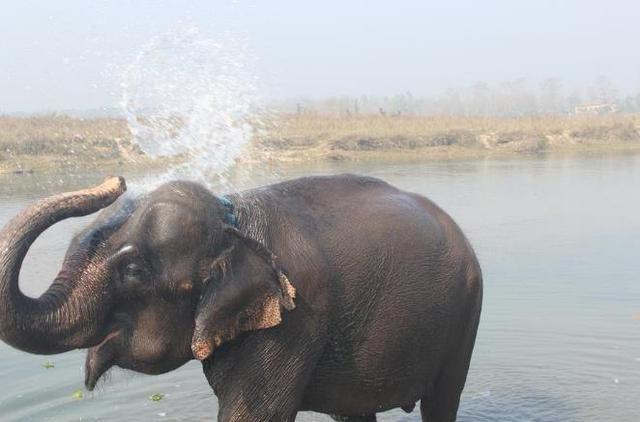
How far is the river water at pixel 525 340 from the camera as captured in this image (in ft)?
23.9

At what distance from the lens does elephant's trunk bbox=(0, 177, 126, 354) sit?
344 centimetres

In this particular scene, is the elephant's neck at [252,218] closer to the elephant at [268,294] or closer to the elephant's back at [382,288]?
the elephant at [268,294]

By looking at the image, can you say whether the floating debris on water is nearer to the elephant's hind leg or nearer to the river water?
the river water

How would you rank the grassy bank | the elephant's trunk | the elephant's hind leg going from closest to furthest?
1. the elephant's trunk
2. the elephant's hind leg
3. the grassy bank

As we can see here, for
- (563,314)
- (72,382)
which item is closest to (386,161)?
(563,314)

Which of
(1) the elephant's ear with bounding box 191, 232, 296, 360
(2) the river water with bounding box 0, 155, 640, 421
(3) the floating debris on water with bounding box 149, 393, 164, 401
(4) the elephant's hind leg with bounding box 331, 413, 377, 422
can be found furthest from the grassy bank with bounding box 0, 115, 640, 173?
(1) the elephant's ear with bounding box 191, 232, 296, 360

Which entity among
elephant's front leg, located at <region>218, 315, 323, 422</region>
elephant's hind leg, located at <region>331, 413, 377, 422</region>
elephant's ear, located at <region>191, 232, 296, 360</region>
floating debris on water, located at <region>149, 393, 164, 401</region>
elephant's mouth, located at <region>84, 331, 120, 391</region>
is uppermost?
elephant's ear, located at <region>191, 232, 296, 360</region>

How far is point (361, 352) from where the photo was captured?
4680mm

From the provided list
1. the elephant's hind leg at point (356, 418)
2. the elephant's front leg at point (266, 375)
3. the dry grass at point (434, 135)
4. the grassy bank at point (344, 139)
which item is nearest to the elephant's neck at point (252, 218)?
the elephant's front leg at point (266, 375)

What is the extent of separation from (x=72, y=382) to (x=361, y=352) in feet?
13.4

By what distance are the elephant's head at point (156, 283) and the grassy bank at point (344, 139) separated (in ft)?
68.9

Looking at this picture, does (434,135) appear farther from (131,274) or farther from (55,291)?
(55,291)

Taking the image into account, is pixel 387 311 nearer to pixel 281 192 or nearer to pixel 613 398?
pixel 281 192

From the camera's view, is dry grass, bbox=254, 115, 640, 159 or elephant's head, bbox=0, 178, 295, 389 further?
dry grass, bbox=254, 115, 640, 159
